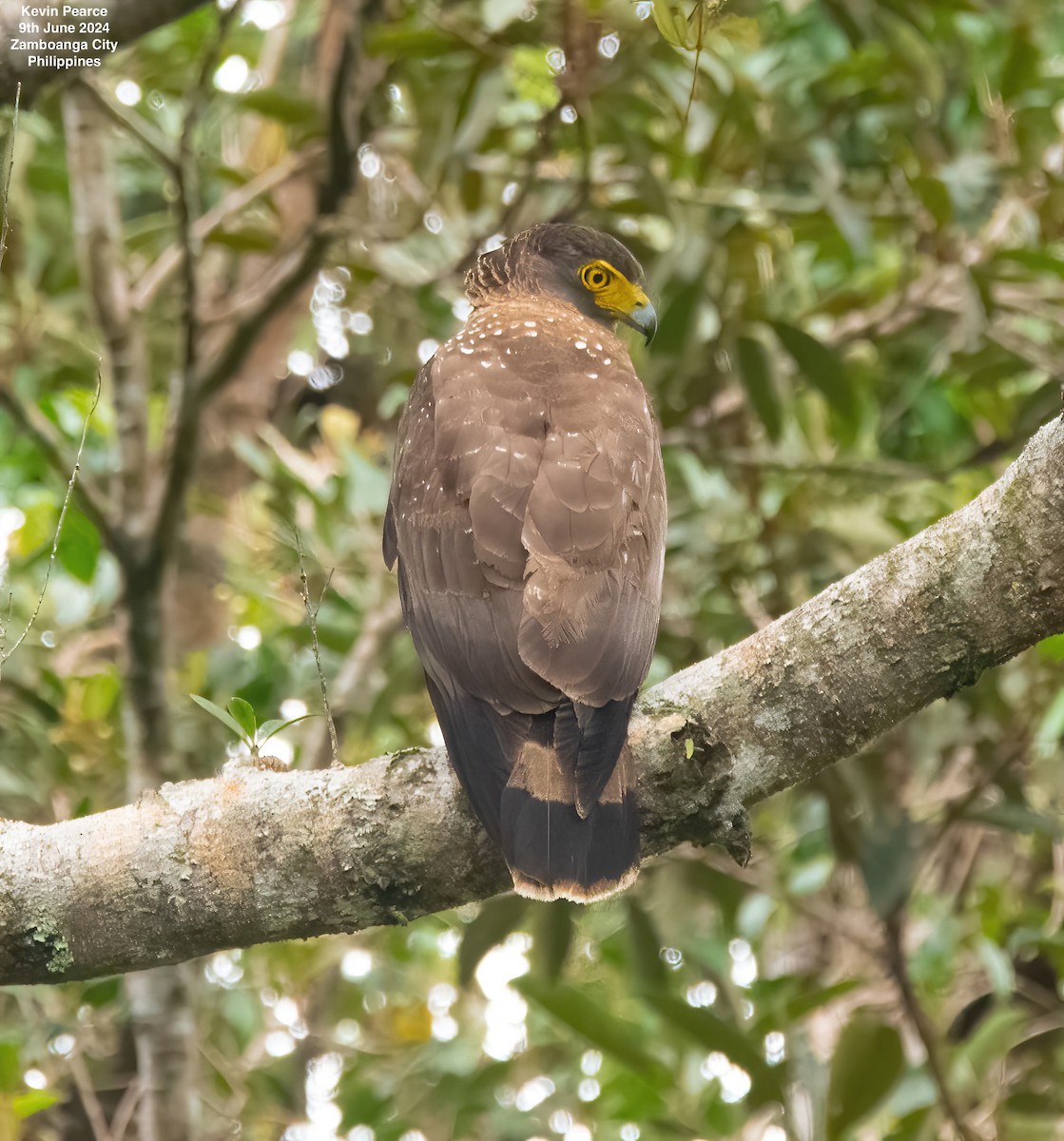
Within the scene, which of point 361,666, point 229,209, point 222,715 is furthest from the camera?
point 229,209

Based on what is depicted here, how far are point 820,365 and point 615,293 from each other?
689 mm

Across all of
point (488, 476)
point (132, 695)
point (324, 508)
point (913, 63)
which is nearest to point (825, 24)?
point (913, 63)

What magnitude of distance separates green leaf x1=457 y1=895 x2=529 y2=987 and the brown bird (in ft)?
4.12

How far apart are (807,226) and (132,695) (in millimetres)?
2561

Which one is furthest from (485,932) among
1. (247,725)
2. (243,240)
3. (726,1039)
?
(243,240)

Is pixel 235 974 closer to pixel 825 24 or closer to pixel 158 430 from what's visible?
pixel 158 430

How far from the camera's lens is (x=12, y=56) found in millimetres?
3324

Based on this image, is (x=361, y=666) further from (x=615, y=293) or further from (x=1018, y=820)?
(x=1018, y=820)

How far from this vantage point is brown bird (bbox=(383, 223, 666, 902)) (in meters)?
2.49

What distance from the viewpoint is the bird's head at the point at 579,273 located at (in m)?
4.14

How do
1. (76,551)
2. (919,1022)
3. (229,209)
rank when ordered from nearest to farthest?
(919,1022)
(76,551)
(229,209)

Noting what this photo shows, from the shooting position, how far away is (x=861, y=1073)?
3.85 meters

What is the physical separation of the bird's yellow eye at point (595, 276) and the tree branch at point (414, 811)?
1805mm

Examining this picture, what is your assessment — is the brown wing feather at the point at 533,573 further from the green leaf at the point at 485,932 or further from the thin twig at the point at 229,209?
the thin twig at the point at 229,209
